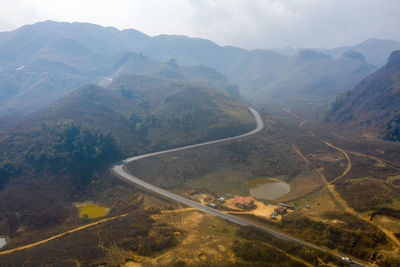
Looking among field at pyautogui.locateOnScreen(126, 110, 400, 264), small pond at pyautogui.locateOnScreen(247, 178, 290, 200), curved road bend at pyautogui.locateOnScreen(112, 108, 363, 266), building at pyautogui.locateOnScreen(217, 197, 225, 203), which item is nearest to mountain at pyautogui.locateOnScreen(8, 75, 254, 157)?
curved road bend at pyautogui.locateOnScreen(112, 108, 363, 266)

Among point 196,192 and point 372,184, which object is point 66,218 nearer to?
point 196,192

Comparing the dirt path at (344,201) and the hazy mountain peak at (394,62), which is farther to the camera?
the hazy mountain peak at (394,62)

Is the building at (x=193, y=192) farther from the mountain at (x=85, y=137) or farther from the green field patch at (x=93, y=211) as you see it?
the mountain at (x=85, y=137)

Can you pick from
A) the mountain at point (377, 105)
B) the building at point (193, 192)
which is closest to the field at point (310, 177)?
the building at point (193, 192)

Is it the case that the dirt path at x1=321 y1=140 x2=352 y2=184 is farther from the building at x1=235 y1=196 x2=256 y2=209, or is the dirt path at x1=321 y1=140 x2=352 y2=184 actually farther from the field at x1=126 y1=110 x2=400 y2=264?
the building at x1=235 y1=196 x2=256 y2=209

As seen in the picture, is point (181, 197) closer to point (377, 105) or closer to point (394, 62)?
point (377, 105)
